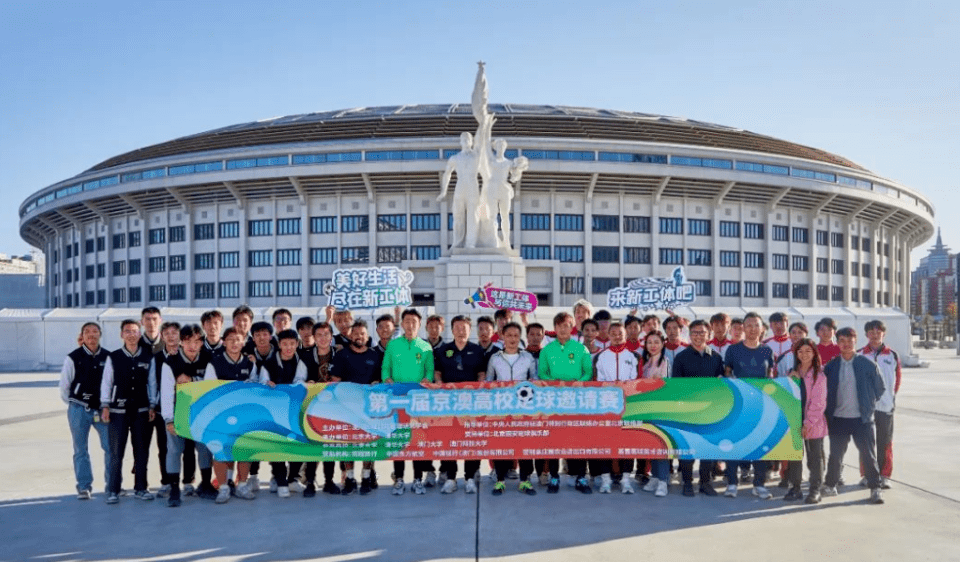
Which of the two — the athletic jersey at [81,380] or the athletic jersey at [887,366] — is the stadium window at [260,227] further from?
the athletic jersey at [887,366]

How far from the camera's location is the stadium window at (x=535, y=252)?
48.1m

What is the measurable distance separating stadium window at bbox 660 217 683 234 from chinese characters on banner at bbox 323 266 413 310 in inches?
1455

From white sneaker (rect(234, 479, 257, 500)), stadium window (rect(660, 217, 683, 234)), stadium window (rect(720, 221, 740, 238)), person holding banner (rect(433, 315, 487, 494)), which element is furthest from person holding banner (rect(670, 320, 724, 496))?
stadium window (rect(720, 221, 740, 238))

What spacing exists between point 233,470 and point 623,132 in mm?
44121

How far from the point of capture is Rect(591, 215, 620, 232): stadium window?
49.2 meters

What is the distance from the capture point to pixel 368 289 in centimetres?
1645

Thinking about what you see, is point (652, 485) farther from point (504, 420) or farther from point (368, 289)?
point (368, 289)

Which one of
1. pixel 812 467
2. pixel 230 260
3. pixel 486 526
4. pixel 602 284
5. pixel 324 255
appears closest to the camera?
pixel 486 526

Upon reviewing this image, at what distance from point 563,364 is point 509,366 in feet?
2.08

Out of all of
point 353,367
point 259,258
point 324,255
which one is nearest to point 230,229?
point 259,258

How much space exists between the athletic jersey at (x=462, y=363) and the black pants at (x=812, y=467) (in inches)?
142

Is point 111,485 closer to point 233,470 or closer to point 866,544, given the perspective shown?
point 233,470

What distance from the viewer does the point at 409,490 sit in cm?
797

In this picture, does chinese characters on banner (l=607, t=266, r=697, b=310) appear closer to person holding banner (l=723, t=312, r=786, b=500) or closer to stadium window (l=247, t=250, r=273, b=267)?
person holding banner (l=723, t=312, r=786, b=500)
